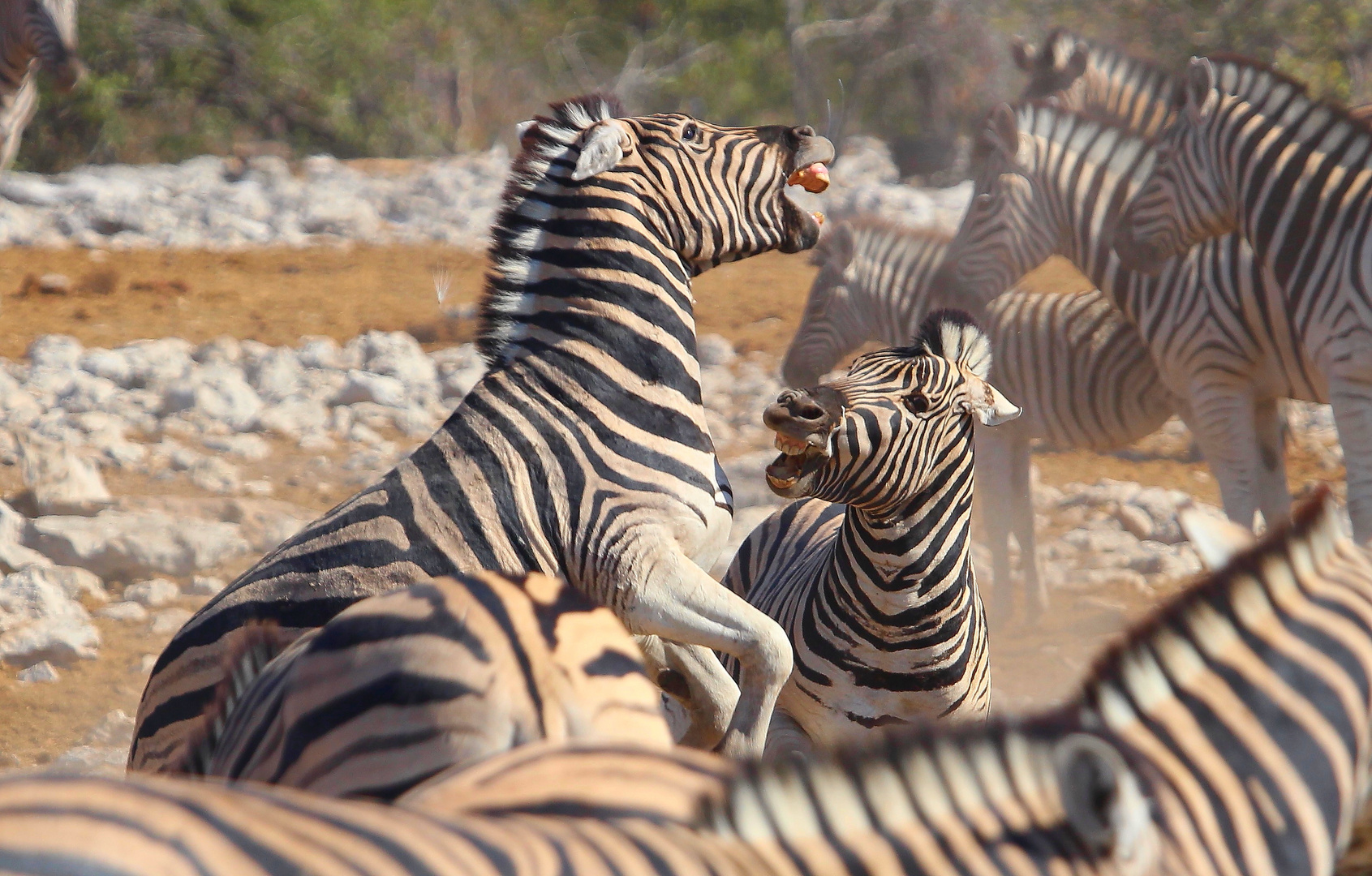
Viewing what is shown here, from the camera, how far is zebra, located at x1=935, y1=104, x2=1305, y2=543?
654 cm

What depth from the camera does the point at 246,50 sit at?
19.1 m

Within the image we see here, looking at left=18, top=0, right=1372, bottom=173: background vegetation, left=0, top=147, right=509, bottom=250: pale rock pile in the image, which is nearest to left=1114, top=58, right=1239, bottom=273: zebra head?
left=0, top=147, right=509, bottom=250: pale rock pile

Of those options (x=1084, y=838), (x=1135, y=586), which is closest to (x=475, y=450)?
(x=1084, y=838)

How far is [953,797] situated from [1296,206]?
510 cm

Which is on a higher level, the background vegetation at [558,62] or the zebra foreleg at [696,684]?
the background vegetation at [558,62]

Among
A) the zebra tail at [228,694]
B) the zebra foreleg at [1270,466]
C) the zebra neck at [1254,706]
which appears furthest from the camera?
the zebra foreleg at [1270,466]

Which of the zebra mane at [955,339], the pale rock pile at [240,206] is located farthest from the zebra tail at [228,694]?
the pale rock pile at [240,206]

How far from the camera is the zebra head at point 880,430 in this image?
3.57 m

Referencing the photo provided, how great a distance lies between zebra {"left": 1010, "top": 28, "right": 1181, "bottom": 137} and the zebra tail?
7.41 meters

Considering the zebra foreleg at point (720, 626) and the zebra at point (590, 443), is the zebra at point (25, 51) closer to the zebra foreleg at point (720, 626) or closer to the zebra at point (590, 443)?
the zebra at point (590, 443)

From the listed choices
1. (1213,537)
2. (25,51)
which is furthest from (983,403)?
(25,51)

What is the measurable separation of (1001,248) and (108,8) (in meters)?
15.4

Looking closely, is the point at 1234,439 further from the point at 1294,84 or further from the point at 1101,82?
the point at 1101,82

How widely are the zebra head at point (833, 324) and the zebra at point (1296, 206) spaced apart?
2009mm
